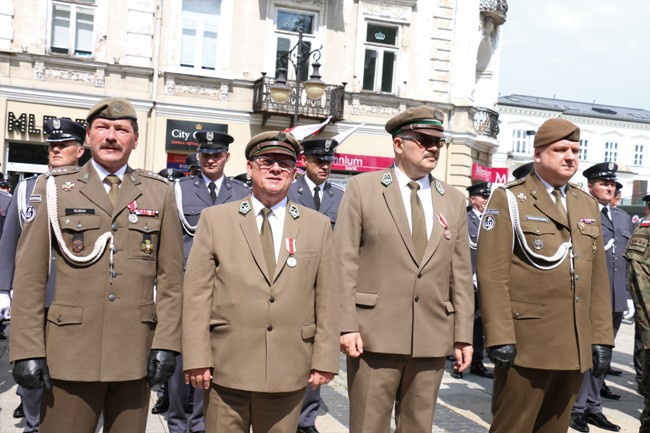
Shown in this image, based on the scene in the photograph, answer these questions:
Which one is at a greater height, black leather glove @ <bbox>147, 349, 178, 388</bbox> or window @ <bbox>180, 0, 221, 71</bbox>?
window @ <bbox>180, 0, 221, 71</bbox>

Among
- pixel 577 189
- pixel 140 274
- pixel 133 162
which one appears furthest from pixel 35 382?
pixel 133 162

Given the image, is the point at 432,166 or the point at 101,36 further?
the point at 101,36

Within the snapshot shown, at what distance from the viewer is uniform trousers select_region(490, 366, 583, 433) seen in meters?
4.72

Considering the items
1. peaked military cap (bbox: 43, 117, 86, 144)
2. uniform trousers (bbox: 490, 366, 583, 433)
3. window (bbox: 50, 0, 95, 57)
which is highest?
window (bbox: 50, 0, 95, 57)

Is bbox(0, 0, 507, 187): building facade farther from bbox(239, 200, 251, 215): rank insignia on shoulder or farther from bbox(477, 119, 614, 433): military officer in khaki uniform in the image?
bbox(239, 200, 251, 215): rank insignia on shoulder

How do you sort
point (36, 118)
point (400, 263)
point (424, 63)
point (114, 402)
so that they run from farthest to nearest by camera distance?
point (424, 63), point (36, 118), point (400, 263), point (114, 402)

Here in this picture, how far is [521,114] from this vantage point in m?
72.7

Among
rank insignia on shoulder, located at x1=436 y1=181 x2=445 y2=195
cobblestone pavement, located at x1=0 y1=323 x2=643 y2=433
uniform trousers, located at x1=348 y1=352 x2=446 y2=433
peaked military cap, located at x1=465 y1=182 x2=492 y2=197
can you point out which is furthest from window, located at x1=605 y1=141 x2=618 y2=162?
uniform trousers, located at x1=348 y1=352 x2=446 y2=433

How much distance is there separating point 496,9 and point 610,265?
18433 mm

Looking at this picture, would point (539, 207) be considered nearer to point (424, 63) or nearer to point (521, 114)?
point (424, 63)

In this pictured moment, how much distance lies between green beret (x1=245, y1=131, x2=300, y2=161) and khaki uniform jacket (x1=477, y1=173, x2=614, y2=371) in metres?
1.50

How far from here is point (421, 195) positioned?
4672 mm

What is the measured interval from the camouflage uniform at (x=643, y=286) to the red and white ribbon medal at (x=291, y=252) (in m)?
2.90

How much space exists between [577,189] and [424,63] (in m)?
18.4
